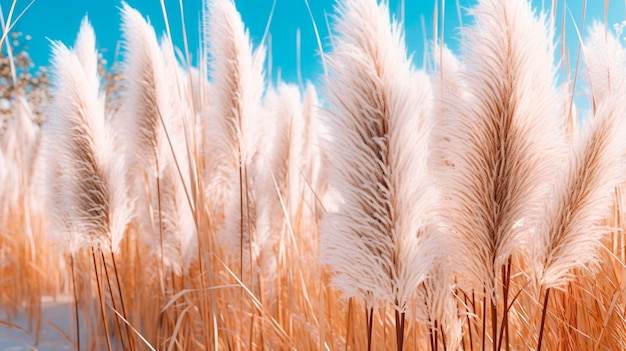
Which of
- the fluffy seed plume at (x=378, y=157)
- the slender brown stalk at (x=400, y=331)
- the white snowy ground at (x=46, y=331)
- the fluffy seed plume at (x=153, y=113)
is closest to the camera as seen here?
the fluffy seed plume at (x=378, y=157)

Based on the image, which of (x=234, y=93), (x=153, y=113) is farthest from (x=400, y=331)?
(x=153, y=113)

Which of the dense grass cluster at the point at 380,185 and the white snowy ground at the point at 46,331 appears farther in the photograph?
the white snowy ground at the point at 46,331

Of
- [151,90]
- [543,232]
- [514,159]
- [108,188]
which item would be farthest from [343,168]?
[151,90]

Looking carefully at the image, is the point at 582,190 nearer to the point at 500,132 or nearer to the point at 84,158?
the point at 500,132

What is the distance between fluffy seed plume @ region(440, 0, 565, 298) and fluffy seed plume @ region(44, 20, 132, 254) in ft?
4.15

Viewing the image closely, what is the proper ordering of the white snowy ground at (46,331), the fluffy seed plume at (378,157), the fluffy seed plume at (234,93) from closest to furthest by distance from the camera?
1. the fluffy seed plume at (378,157)
2. the fluffy seed plume at (234,93)
3. the white snowy ground at (46,331)

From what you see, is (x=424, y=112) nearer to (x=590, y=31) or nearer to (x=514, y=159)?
Result: (x=514, y=159)

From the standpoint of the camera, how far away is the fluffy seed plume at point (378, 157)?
98 centimetres

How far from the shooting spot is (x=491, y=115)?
992 mm

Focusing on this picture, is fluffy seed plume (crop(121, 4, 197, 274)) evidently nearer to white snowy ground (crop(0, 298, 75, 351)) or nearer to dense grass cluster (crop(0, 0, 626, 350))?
dense grass cluster (crop(0, 0, 626, 350))

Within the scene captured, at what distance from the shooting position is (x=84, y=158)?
71.7 inches

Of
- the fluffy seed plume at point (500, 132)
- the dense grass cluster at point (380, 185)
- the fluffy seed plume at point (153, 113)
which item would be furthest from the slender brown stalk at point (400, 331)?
the fluffy seed plume at point (153, 113)

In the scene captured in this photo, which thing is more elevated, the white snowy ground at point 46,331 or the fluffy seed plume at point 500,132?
A: the fluffy seed plume at point 500,132

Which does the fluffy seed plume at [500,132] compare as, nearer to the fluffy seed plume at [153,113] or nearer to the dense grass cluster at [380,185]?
the dense grass cluster at [380,185]
